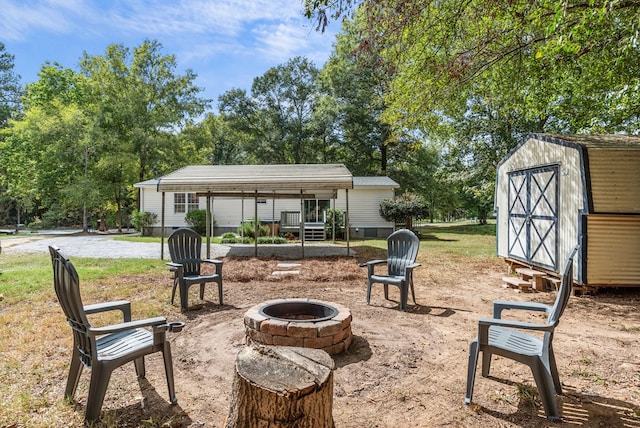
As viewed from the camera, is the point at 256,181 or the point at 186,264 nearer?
the point at 186,264

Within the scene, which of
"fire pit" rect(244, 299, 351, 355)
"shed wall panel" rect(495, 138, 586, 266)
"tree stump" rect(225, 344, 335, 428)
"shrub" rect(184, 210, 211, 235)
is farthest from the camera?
"shrub" rect(184, 210, 211, 235)

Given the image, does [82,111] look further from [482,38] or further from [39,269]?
[482,38]

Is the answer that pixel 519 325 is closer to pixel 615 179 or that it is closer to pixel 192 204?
pixel 615 179

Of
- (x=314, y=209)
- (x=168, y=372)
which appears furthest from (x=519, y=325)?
(x=314, y=209)

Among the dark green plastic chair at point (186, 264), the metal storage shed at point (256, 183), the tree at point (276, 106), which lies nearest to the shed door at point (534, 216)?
the metal storage shed at point (256, 183)

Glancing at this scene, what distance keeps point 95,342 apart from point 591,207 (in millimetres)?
7129

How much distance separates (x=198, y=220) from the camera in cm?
1753

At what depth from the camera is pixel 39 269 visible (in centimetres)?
805

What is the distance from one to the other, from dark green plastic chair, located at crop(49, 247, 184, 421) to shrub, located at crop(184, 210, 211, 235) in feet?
50.0

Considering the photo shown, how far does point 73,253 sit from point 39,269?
11.3 ft

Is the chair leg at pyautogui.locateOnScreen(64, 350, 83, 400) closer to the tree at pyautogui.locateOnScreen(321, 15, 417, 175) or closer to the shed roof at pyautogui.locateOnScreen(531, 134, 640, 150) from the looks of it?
the shed roof at pyautogui.locateOnScreen(531, 134, 640, 150)

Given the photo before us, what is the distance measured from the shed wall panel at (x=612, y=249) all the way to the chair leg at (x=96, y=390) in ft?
23.3

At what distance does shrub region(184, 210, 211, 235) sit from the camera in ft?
57.4

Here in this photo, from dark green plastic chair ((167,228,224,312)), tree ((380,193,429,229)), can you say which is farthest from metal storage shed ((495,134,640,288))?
tree ((380,193,429,229))
